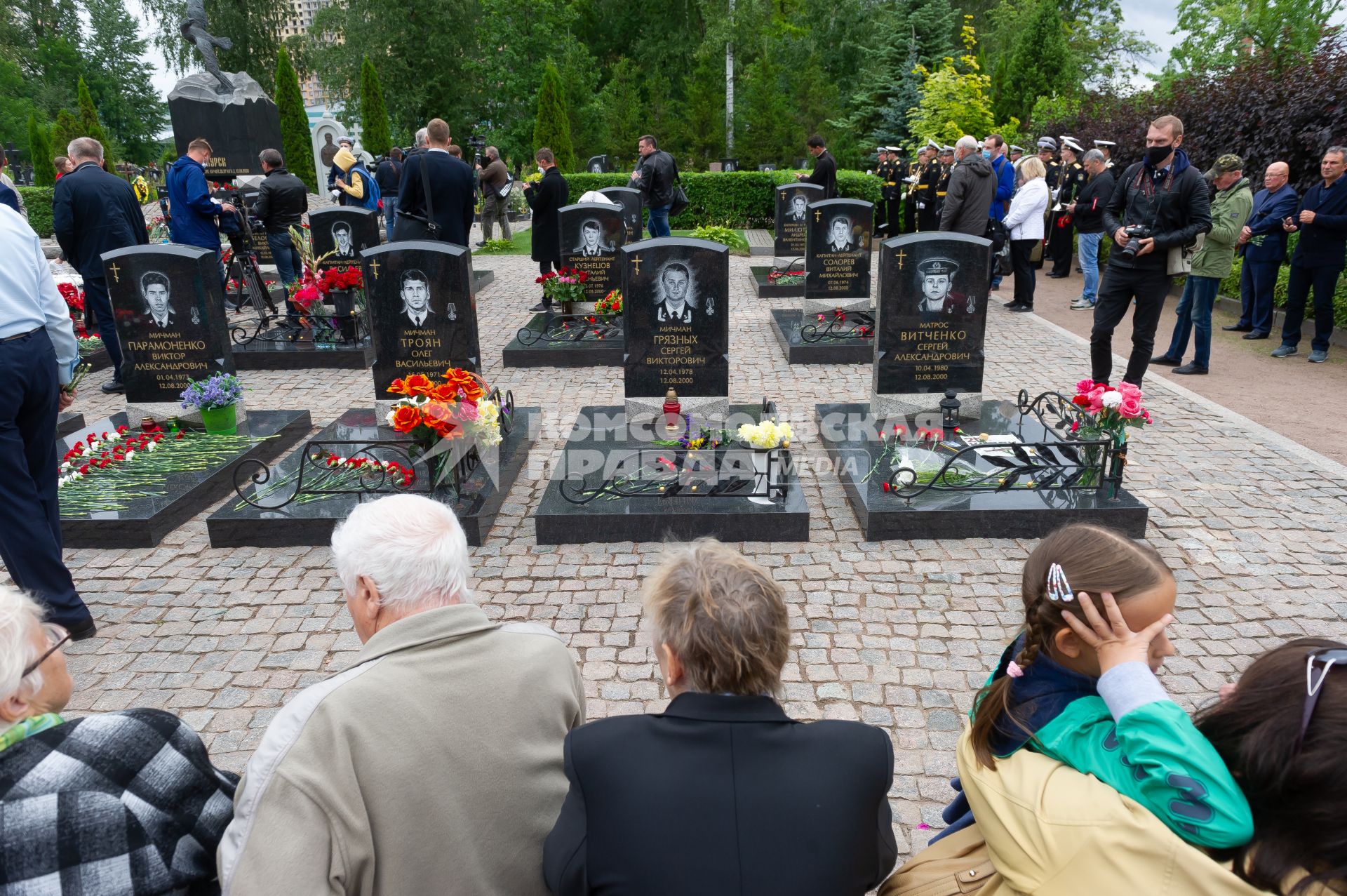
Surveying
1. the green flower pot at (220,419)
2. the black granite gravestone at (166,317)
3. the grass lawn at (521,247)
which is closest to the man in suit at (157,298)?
the black granite gravestone at (166,317)

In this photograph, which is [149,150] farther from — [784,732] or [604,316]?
[784,732]

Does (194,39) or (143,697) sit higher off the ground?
(194,39)

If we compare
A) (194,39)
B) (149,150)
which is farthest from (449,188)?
(149,150)

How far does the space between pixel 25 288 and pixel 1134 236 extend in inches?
295

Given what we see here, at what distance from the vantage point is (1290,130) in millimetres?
11789

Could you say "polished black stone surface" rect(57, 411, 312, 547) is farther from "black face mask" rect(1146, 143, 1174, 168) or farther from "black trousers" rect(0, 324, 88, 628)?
"black face mask" rect(1146, 143, 1174, 168)

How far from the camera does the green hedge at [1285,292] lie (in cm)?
1009

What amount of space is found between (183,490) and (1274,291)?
12.5 meters

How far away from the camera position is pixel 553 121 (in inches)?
909

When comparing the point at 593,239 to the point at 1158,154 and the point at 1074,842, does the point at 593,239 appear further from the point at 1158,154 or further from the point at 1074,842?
the point at 1074,842

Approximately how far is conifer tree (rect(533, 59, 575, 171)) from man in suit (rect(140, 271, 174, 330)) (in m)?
16.8

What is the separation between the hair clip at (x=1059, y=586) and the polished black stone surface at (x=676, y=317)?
5297 millimetres

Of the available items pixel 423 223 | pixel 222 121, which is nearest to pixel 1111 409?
pixel 423 223

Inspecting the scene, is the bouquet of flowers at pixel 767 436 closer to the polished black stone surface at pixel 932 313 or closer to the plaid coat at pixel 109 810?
the polished black stone surface at pixel 932 313
